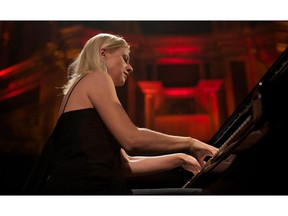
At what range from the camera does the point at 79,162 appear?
43.7 inches

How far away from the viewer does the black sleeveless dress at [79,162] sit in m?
1.10

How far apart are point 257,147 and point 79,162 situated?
26.4 inches

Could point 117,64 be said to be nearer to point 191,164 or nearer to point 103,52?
point 103,52

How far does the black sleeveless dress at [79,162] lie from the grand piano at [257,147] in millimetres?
376

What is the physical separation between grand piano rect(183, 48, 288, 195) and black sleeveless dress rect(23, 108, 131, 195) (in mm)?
376

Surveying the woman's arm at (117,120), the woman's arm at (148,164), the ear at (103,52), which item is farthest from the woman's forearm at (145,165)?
the ear at (103,52)

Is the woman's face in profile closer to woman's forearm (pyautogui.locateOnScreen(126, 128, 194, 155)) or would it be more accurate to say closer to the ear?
the ear

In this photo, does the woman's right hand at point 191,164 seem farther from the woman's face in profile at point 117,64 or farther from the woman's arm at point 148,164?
the woman's face in profile at point 117,64

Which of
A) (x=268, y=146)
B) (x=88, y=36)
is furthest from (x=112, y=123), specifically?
(x=88, y=36)

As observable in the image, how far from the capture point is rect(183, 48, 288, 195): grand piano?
94cm

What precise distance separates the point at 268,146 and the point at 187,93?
4.29ft

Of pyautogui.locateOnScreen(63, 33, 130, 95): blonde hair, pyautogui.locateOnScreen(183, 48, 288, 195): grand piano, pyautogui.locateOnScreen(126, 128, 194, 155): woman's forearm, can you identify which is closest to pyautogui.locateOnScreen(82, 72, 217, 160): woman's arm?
pyautogui.locateOnScreen(126, 128, 194, 155): woman's forearm

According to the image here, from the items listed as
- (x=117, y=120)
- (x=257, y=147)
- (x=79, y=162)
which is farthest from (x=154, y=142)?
(x=257, y=147)

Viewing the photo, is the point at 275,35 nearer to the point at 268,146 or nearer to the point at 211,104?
the point at 211,104
